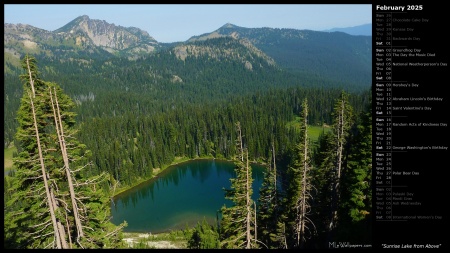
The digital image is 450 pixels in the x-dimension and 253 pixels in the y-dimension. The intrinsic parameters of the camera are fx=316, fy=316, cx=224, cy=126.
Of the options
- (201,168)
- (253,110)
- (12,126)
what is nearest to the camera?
(201,168)

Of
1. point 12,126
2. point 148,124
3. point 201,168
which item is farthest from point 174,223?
point 12,126

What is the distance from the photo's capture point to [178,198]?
93625mm

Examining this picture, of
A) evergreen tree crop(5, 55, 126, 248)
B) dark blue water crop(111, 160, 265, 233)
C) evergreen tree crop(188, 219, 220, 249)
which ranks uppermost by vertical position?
evergreen tree crop(5, 55, 126, 248)

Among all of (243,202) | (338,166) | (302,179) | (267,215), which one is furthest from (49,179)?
(338,166)

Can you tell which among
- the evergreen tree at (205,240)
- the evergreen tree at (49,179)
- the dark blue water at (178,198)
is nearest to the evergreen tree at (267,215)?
the evergreen tree at (205,240)

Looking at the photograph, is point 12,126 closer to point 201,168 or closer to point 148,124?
point 148,124

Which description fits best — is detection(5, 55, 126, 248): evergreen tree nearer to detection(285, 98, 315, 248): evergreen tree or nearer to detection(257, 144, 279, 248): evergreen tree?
detection(285, 98, 315, 248): evergreen tree

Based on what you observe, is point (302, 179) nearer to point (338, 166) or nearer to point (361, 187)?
point (361, 187)

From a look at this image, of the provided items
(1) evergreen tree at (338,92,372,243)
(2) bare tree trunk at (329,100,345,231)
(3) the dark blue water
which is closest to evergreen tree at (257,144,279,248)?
(2) bare tree trunk at (329,100,345,231)

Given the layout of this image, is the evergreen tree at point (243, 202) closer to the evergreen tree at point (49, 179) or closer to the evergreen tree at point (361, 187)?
the evergreen tree at point (49, 179)

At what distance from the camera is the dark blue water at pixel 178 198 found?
253 ft

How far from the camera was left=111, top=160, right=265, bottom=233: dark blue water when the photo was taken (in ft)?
253

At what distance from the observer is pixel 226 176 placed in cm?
11062

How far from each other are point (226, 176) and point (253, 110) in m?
64.8
